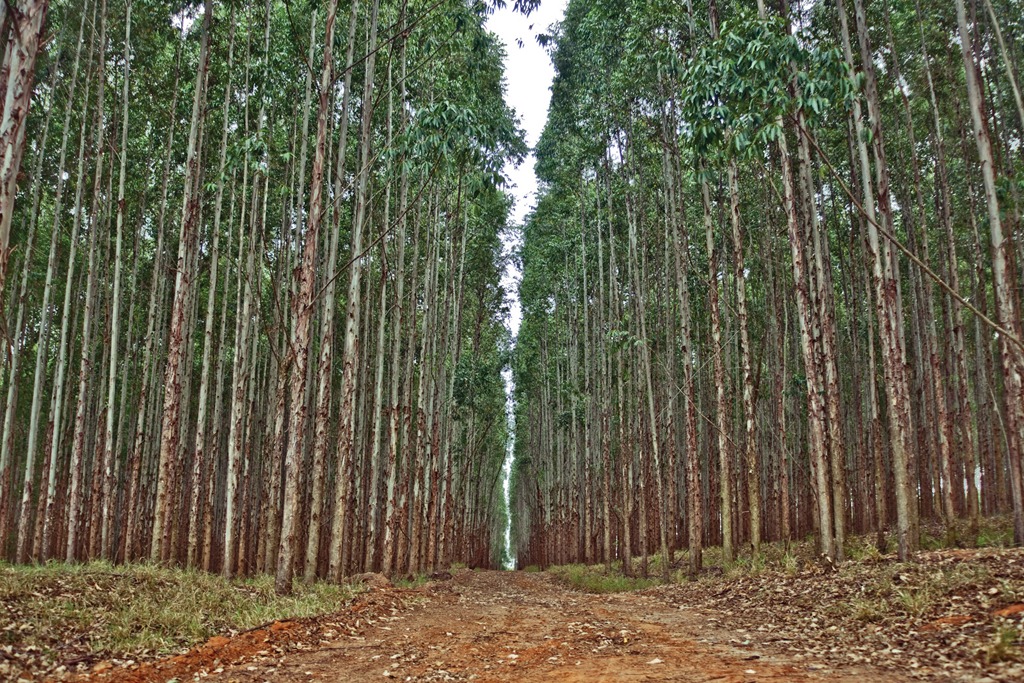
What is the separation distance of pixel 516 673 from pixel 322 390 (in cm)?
711

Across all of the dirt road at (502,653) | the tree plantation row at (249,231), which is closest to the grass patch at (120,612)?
the dirt road at (502,653)

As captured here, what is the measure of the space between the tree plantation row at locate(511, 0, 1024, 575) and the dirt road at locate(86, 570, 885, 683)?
368 cm

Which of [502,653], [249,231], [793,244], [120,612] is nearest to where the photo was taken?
[502,653]

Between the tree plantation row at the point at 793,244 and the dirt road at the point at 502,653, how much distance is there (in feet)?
12.1

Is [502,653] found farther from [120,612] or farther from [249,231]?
[249,231]

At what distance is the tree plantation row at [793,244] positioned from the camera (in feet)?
29.1

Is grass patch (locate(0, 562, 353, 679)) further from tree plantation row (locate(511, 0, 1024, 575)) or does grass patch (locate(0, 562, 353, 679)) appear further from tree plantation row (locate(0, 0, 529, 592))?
tree plantation row (locate(511, 0, 1024, 575))

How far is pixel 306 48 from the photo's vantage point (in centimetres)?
1478

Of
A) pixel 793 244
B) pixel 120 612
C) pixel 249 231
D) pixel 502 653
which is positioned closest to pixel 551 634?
pixel 502 653

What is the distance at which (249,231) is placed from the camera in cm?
1588

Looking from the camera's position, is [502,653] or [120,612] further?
[120,612]

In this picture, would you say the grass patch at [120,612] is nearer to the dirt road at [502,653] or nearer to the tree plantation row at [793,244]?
the dirt road at [502,653]

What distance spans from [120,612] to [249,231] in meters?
11.2

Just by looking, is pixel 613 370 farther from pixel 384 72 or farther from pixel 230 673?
pixel 230 673
